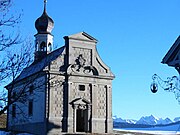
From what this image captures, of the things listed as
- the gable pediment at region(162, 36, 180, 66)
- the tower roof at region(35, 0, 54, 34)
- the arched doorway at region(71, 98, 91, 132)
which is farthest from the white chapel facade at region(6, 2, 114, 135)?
the gable pediment at region(162, 36, 180, 66)

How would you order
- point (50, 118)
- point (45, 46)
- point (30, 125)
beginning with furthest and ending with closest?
point (45, 46) → point (30, 125) → point (50, 118)

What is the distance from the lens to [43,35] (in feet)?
144

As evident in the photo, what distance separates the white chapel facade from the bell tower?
105 inches

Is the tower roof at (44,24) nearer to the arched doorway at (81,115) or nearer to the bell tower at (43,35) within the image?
the bell tower at (43,35)

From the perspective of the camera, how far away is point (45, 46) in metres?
44.0

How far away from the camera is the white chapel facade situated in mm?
37000

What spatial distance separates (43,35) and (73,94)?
8828 mm

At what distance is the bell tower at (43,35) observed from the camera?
43.7 meters

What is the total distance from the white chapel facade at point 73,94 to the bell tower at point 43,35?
105 inches

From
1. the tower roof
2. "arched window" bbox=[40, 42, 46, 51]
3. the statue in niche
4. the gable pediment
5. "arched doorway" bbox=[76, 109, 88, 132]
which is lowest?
"arched doorway" bbox=[76, 109, 88, 132]

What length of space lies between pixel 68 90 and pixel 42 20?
10.3 metres

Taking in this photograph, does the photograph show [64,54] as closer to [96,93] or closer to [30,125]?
[96,93]

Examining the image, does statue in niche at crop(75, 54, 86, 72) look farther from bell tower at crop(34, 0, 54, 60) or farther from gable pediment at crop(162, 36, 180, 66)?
gable pediment at crop(162, 36, 180, 66)

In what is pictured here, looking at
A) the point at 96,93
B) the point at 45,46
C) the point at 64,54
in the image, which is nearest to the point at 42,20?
the point at 45,46
